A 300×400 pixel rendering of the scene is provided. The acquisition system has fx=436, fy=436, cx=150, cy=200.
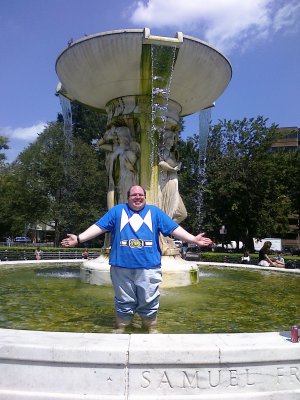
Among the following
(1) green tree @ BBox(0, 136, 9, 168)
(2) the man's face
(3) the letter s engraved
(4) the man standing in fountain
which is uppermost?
(1) green tree @ BBox(0, 136, 9, 168)

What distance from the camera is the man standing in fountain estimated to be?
420 centimetres

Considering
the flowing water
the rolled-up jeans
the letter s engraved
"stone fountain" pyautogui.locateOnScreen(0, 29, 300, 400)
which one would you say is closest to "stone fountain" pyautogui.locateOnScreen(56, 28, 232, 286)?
the flowing water

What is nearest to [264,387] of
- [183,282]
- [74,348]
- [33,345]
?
[74,348]

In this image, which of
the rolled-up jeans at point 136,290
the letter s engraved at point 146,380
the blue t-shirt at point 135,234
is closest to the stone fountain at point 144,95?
the rolled-up jeans at point 136,290

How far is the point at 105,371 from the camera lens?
3.06 m

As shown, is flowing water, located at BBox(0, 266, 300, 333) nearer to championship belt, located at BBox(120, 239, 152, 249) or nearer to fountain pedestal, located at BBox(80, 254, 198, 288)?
fountain pedestal, located at BBox(80, 254, 198, 288)

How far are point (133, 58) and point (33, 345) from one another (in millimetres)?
6443

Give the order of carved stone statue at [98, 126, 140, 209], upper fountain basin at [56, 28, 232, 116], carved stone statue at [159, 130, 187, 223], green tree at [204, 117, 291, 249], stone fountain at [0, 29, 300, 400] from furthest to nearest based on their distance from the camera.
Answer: green tree at [204, 117, 291, 249]
carved stone statue at [159, 130, 187, 223]
carved stone statue at [98, 126, 140, 209]
upper fountain basin at [56, 28, 232, 116]
stone fountain at [0, 29, 300, 400]

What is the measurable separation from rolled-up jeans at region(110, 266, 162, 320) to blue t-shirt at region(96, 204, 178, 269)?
82 mm

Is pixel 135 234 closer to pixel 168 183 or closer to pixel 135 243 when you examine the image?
pixel 135 243

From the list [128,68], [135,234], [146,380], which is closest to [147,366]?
[146,380]

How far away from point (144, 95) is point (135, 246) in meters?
5.91

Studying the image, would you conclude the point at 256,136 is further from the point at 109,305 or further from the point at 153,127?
the point at 109,305

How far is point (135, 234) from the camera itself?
4.20 metres
